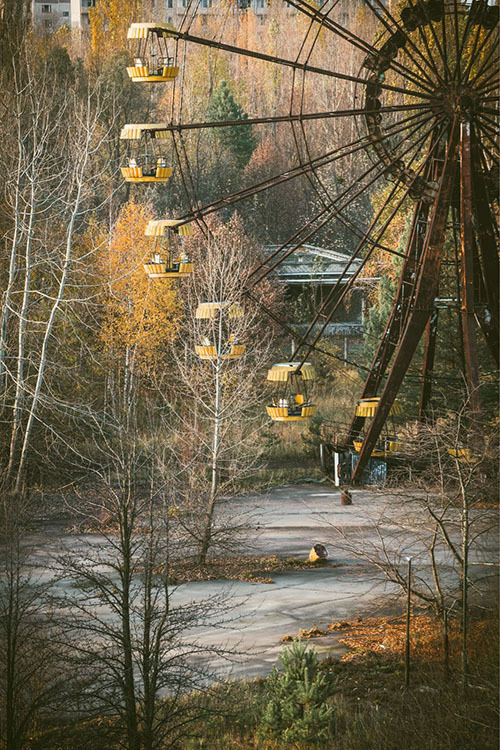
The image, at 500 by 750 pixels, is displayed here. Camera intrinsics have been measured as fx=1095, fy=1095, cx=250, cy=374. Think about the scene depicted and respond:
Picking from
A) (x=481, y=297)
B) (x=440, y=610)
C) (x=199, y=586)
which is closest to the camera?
(x=440, y=610)

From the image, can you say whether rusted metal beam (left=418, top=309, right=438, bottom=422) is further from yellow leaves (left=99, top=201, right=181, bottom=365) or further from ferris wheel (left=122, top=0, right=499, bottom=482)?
yellow leaves (left=99, top=201, right=181, bottom=365)

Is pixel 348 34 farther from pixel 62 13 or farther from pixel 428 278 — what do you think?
pixel 62 13

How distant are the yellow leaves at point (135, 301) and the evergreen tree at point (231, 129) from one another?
19843 mm

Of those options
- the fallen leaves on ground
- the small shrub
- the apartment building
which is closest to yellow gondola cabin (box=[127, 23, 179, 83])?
the fallen leaves on ground

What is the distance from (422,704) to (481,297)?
9.78 meters

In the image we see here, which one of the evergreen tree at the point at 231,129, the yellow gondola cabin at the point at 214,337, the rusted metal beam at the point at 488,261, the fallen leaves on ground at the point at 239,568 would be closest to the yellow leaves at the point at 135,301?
the yellow gondola cabin at the point at 214,337

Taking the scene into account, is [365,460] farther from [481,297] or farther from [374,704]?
[374,704]

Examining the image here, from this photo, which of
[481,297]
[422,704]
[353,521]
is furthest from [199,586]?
[481,297]

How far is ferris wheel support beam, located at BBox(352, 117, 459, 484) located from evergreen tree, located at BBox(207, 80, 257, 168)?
32.7m

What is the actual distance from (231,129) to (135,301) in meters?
24.7

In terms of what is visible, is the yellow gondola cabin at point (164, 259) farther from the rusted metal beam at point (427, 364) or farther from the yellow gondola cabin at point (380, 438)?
the rusted metal beam at point (427, 364)

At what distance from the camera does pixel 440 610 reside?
1562cm

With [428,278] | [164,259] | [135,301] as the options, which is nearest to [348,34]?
[428,278]

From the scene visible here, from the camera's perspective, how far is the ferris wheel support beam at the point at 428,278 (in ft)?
61.7
